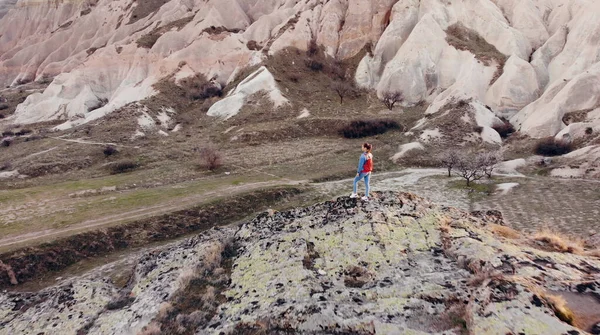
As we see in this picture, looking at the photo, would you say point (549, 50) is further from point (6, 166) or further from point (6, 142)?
point (6, 142)

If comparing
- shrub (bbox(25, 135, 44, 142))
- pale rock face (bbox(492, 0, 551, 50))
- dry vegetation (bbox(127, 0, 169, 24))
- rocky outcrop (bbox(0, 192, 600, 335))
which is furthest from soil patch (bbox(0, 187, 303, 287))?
dry vegetation (bbox(127, 0, 169, 24))

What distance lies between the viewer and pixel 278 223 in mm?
15320

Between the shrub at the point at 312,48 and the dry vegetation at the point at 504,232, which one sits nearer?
the dry vegetation at the point at 504,232

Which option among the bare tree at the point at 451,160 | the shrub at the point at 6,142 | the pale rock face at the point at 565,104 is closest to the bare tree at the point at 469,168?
the bare tree at the point at 451,160

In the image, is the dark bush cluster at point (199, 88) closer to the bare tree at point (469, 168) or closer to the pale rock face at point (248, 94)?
the pale rock face at point (248, 94)

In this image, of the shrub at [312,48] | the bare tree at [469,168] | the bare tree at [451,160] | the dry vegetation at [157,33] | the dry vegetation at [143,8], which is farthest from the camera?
the dry vegetation at [143,8]

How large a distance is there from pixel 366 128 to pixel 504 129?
16802 millimetres

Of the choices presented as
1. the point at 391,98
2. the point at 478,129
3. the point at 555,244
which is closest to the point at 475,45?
the point at 391,98

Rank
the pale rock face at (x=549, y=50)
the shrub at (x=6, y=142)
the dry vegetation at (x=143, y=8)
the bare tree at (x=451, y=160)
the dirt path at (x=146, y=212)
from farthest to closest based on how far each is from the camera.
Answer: the dry vegetation at (x=143, y=8), the pale rock face at (x=549, y=50), the shrub at (x=6, y=142), the bare tree at (x=451, y=160), the dirt path at (x=146, y=212)

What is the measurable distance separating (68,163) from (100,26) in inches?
4158

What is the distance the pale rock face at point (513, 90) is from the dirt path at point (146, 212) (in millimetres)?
36936

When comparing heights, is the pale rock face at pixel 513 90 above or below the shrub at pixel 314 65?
below

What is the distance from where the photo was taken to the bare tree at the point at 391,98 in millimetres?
61375

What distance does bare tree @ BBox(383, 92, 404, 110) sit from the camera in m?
61.4
